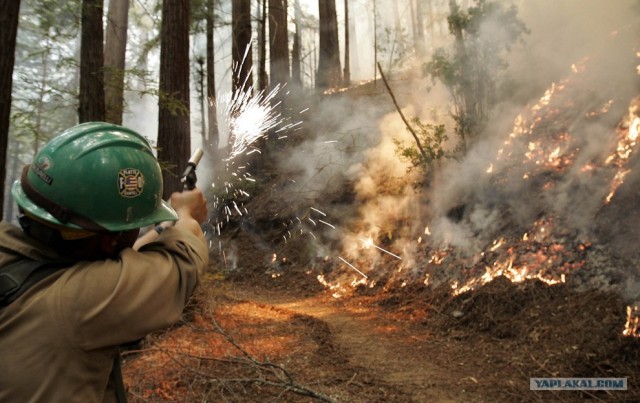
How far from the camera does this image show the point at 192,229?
1.99m

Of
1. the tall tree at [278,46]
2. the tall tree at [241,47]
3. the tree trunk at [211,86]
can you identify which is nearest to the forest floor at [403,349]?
the tall tree at [241,47]

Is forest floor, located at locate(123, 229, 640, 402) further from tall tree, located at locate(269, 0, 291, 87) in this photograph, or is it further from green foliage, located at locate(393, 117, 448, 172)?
tall tree, located at locate(269, 0, 291, 87)

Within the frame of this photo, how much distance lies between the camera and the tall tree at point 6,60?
391 centimetres

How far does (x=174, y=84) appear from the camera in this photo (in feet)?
24.0

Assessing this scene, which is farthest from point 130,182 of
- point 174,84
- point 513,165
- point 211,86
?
point 211,86

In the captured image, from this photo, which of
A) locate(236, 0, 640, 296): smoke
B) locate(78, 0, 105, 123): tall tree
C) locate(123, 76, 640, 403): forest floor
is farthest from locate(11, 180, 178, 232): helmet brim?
locate(236, 0, 640, 296): smoke

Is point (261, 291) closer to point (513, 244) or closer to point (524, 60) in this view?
point (513, 244)

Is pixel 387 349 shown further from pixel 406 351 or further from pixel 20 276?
pixel 20 276

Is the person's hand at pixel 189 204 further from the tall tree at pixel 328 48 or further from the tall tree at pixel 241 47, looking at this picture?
the tall tree at pixel 328 48

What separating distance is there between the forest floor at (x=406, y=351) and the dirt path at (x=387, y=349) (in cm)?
2

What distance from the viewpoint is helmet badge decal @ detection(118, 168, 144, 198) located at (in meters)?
1.66

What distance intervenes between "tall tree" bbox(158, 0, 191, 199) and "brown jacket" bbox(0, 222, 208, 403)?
5778 mm

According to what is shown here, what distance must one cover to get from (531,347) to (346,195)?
24.6ft

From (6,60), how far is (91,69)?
2.41 meters
